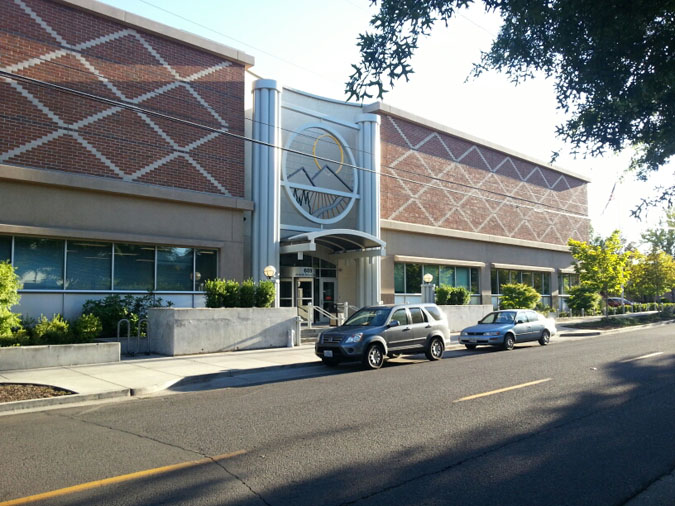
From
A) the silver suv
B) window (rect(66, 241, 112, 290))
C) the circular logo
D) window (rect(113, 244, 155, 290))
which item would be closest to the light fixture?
window (rect(113, 244, 155, 290))

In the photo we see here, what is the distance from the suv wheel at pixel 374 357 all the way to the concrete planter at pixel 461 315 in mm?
11572

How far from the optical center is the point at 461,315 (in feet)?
87.7

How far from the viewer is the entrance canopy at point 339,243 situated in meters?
23.3

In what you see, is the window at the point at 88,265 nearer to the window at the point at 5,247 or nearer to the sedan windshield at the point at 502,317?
the window at the point at 5,247

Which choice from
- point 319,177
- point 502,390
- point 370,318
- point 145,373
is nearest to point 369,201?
point 319,177

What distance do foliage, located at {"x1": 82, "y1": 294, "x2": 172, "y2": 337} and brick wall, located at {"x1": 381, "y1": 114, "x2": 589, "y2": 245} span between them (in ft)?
37.7

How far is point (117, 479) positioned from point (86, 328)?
12588 millimetres

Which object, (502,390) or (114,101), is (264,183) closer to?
(114,101)

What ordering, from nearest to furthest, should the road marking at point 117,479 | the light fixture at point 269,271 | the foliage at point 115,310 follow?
1. the road marking at point 117,479
2. the foliage at point 115,310
3. the light fixture at point 269,271

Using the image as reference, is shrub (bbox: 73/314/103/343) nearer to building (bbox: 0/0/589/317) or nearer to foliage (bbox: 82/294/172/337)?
foliage (bbox: 82/294/172/337)

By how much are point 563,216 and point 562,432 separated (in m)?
39.3

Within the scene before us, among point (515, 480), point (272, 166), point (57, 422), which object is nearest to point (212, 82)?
point (272, 166)

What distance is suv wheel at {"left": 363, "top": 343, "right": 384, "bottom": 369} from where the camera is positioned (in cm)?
1412

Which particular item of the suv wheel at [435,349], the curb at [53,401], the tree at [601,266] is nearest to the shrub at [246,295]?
Answer: the suv wheel at [435,349]
